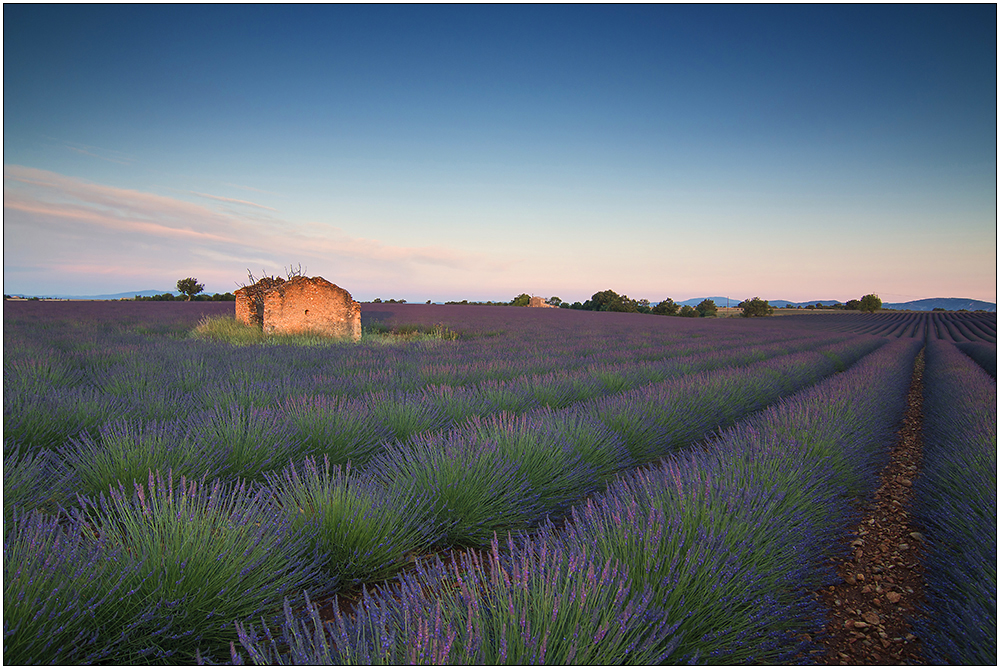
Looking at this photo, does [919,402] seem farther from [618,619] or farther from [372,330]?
[372,330]

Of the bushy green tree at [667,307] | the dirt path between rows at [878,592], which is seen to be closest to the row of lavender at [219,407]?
the dirt path between rows at [878,592]

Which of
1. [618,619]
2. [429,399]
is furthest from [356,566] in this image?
[429,399]

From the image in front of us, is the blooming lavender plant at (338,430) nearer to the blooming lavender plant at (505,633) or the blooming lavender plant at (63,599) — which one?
the blooming lavender plant at (63,599)

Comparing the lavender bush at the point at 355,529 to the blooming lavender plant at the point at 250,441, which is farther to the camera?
the blooming lavender plant at the point at 250,441

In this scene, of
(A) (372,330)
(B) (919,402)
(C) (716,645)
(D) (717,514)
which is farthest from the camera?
(A) (372,330)

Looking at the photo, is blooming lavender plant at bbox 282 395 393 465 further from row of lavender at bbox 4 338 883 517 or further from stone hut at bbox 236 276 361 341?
stone hut at bbox 236 276 361 341

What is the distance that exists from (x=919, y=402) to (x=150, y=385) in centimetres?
1085

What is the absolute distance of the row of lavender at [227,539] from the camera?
49.0 inches

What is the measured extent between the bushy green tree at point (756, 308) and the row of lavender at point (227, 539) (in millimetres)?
62453

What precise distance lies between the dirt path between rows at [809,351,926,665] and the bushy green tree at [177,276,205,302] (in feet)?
156

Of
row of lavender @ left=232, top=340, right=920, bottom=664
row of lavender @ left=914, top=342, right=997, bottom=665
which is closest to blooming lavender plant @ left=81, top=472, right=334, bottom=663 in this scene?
row of lavender @ left=232, top=340, right=920, bottom=664

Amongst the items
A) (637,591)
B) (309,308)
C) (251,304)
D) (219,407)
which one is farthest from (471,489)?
(251,304)

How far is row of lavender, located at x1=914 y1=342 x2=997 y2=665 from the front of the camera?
142 cm

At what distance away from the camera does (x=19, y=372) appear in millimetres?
4469
